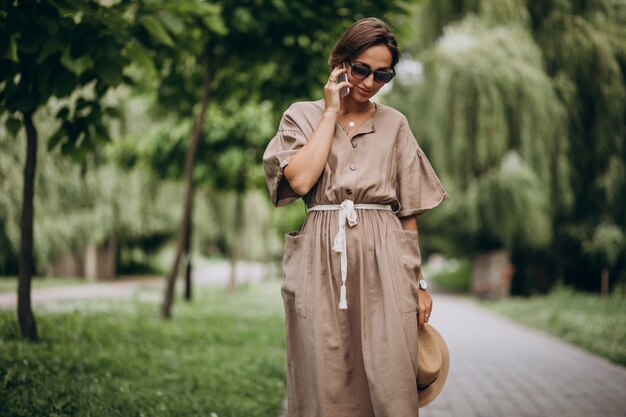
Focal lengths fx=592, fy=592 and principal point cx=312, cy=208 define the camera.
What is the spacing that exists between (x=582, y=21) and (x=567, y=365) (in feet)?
28.5

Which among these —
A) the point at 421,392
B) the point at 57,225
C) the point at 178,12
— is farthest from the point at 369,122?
the point at 57,225

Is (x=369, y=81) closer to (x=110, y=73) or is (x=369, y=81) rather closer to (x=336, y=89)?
(x=336, y=89)

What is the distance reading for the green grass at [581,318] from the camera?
741 centimetres

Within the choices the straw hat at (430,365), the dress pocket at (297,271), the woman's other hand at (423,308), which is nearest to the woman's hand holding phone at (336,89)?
the dress pocket at (297,271)

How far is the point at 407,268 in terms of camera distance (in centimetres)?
252

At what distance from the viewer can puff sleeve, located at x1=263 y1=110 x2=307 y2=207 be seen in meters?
2.51

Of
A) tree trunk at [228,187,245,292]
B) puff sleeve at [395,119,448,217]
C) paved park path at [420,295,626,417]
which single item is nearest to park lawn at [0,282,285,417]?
paved park path at [420,295,626,417]

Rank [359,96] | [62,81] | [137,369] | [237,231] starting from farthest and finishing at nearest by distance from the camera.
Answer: [237,231]
[137,369]
[62,81]
[359,96]

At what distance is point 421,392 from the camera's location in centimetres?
264

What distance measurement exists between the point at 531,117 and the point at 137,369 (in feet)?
32.3

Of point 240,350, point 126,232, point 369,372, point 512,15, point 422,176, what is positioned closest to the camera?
point 369,372

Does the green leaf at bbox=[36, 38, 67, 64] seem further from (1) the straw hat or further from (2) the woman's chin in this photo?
(1) the straw hat

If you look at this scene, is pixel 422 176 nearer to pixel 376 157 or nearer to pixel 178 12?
pixel 376 157

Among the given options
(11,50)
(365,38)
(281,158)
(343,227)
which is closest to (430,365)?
(343,227)
